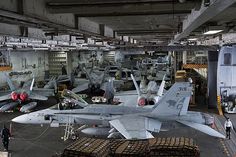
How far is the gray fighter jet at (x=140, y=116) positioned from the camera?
13078mm

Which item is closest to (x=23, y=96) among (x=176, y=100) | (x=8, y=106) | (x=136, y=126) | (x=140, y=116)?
(x=8, y=106)

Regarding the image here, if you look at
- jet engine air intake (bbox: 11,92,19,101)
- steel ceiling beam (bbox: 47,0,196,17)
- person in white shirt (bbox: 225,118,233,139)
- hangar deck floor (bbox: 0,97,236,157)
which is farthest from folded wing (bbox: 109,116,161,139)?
jet engine air intake (bbox: 11,92,19,101)

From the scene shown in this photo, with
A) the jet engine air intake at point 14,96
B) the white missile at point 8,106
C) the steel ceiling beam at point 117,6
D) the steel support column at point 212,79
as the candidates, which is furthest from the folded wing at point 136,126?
the white missile at point 8,106

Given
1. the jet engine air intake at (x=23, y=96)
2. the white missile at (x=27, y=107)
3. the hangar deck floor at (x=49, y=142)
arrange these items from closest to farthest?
the hangar deck floor at (x=49, y=142), the white missile at (x=27, y=107), the jet engine air intake at (x=23, y=96)

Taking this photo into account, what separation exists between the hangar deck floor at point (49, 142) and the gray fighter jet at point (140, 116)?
740 millimetres

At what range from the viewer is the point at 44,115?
1517 centimetres

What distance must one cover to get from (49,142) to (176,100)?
6448 mm

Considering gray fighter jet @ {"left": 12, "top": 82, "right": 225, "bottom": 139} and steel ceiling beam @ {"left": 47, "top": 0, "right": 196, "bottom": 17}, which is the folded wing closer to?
gray fighter jet @ {"left": 12, "top": 82, "right": 225, "bottom": 139}

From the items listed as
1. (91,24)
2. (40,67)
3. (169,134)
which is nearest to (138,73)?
(40,67)

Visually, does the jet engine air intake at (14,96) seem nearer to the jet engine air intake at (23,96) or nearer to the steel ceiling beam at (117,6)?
→ the jet engine air intake at (23,96)

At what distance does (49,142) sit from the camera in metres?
14.5

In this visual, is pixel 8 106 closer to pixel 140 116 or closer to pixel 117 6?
pixel 140 116

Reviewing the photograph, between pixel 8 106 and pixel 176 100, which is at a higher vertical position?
pixel 176 100

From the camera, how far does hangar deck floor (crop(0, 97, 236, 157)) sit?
12.8 meters
